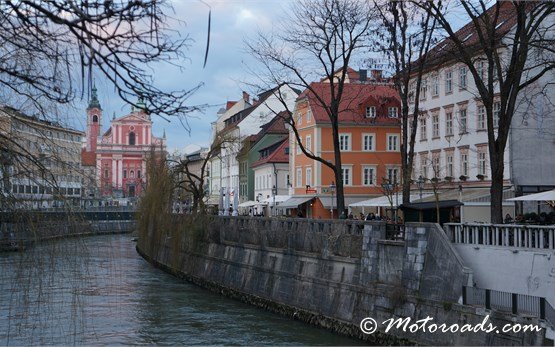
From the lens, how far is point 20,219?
404 inches

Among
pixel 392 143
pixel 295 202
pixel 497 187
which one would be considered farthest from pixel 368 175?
pixel 497 187

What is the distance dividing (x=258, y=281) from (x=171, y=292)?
4.23 metres

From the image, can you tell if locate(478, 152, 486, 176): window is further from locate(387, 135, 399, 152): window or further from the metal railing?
the metal railing

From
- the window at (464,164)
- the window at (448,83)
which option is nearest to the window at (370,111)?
the window at (448,83)

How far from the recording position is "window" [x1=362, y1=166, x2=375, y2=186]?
50.5 meters

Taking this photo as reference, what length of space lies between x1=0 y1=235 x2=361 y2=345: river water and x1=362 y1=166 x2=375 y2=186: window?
1864cm

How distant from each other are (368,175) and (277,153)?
1220cm

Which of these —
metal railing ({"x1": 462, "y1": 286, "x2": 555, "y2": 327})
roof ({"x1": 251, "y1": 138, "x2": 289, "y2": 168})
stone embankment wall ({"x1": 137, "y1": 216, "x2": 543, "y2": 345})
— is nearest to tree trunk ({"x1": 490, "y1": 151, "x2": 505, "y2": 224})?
stone embankment wall ({"x1": 137, "y1": 216, "x2": 543, "y2": 345})

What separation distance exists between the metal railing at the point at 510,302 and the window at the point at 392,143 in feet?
113

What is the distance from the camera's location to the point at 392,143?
51406 millimetres

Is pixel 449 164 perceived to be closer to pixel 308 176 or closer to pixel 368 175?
pixel 368 175

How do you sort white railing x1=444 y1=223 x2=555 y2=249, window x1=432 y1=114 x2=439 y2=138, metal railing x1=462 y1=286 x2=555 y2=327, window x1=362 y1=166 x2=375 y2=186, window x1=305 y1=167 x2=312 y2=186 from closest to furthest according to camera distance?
1. metal railing x1=462 y1=286 x2=555 y2=327
2. white railing x1=444 y1=223 x2=555 y2=249
3. window x1=432 y1=114 x2=439 y2=138
4. window x1=362 y1=166 x2=375 y2=186
5. window x1=305 y1=167 x2=312 y2=186

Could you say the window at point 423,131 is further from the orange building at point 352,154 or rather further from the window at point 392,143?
the window at point 392,143

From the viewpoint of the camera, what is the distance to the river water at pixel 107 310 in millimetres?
11602
